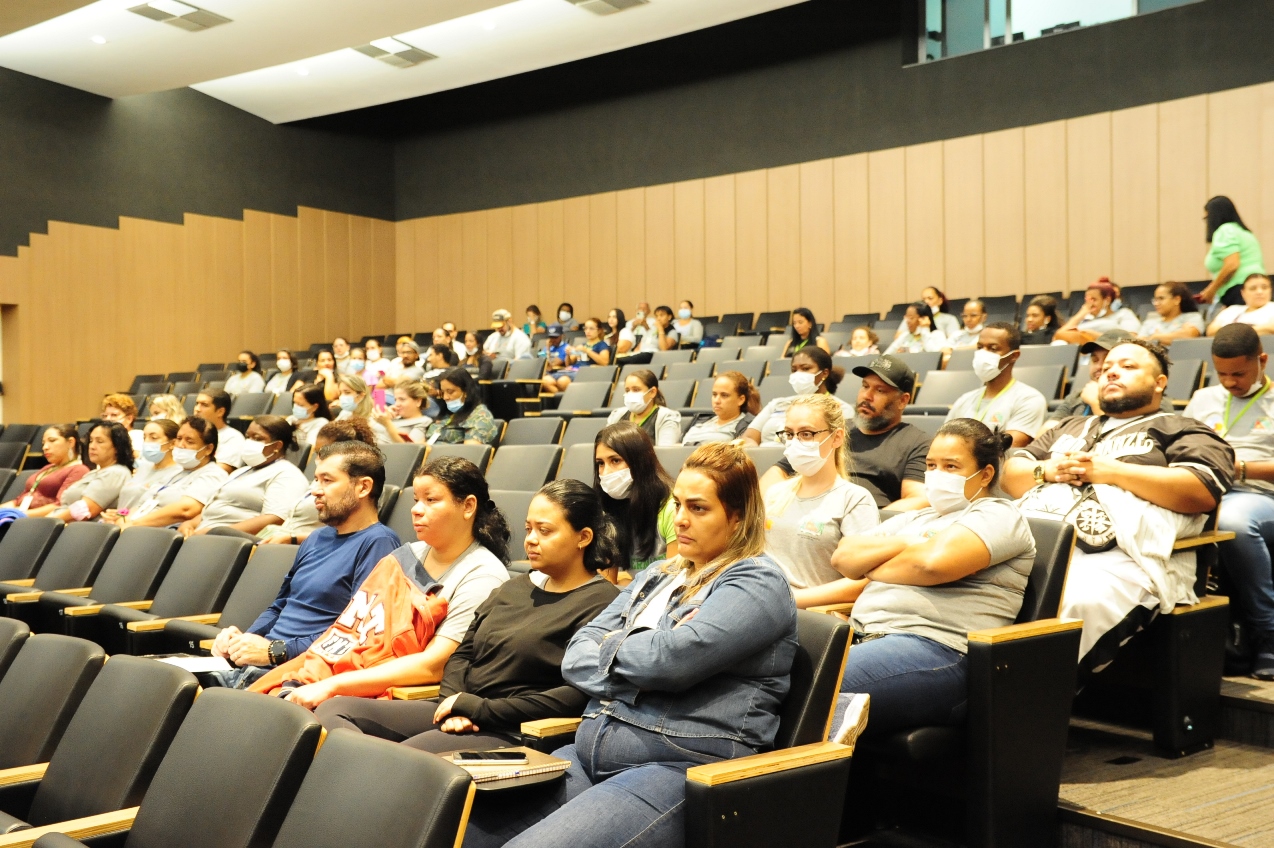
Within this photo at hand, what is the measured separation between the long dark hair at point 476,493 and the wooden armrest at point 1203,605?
1636 mm

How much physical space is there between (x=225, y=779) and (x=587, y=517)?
36.9 inches

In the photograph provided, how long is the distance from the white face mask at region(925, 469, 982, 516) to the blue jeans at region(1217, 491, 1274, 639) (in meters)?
1.01

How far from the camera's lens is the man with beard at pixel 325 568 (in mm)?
2668

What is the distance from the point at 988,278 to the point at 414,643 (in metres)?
8.21

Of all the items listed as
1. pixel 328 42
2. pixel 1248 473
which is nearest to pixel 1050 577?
pixel 1248 473

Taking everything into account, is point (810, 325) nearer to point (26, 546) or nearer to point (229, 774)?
point (26, 546)

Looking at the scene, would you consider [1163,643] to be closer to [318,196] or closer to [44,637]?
[44,637]

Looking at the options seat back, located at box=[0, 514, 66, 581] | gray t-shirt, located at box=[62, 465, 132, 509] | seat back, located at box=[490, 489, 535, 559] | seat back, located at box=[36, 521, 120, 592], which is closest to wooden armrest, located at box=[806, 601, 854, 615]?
seat back, located at box=[490, 489, 535, 559]

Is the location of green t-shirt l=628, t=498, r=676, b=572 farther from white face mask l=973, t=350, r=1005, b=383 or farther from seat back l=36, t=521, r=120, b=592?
seat back l=36, t=521, r=120, b=592

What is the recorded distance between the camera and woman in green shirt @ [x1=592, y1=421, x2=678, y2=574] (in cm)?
291

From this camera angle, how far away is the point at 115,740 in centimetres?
180

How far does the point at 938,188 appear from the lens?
974 cm

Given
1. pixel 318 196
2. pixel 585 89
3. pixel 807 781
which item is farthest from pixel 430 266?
pixel 807 781

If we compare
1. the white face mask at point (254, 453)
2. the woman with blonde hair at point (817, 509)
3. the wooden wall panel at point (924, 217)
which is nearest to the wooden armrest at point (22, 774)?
the woman with blonde hair at point (817, 509)
